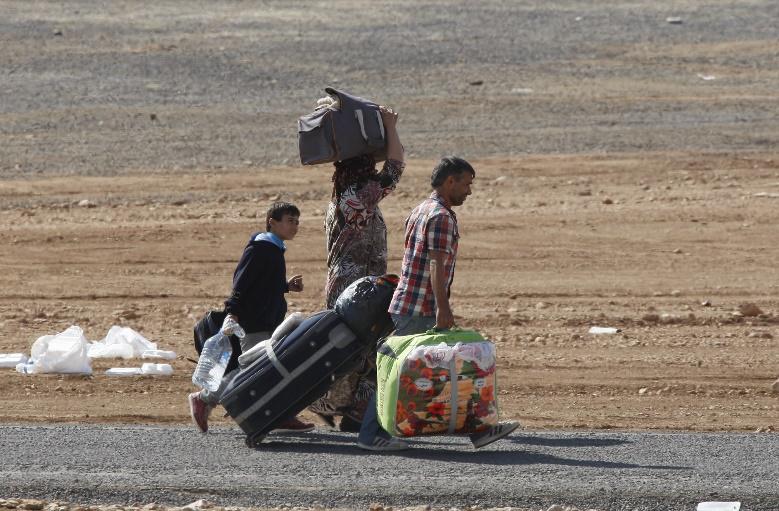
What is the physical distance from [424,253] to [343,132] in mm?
1001

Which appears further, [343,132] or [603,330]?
[603,330]

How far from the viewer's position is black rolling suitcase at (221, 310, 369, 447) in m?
8.34

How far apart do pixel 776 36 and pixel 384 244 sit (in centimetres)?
2219

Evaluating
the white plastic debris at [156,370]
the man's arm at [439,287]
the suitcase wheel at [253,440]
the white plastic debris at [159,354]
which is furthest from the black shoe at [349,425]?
the white plastic debris at [159,354]

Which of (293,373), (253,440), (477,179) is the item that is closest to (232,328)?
(293,373)

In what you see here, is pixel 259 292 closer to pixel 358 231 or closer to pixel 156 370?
pixel 358 231

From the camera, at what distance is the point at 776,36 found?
2944 cm

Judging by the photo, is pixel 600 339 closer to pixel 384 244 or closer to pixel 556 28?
pixel 384 244

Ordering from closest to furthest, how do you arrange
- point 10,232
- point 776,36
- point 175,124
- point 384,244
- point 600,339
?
point 384,244, point 600,339, point 10,232, point 175,124, point 776,36

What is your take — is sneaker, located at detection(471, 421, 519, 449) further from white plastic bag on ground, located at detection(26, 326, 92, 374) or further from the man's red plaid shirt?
white plastic bag on ground, located at detection(26, 326, 92, 374)

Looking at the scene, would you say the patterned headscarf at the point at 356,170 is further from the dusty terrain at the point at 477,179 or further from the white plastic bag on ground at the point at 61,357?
the white plastic bag on ground at the point at 61,357

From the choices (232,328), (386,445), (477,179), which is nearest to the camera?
(386,445)

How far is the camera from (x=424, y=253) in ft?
26.5

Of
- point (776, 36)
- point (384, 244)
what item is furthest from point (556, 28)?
point (384, 244)
